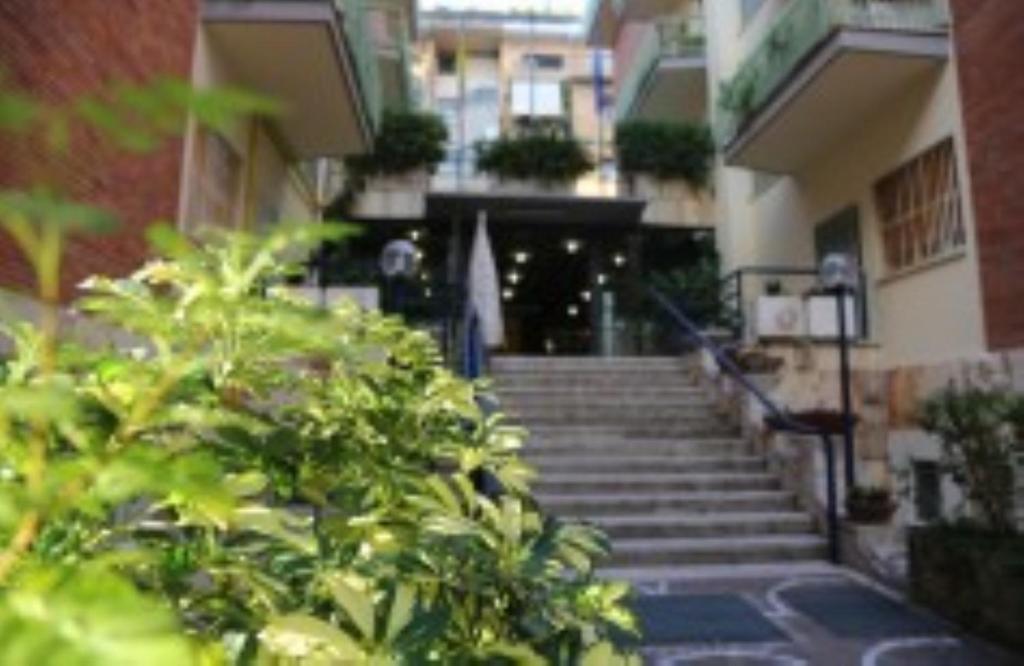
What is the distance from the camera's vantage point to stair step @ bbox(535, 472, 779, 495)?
394 inches

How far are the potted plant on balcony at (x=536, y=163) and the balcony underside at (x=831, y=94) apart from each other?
5425mm

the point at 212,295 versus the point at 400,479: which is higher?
the point at 212,295

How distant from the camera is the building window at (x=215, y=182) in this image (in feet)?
32.8

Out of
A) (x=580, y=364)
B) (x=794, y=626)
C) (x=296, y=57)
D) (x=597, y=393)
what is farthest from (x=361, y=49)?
(x=794, y=626)

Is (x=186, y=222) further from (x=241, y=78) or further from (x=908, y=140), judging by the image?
(x=908, y=140)

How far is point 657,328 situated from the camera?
18.2 meters

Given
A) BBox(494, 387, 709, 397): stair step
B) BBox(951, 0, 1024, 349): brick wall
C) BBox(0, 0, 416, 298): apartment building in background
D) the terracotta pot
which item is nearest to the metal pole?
the terracotta pot

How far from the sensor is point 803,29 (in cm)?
1261

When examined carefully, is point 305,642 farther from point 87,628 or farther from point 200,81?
point 200,81

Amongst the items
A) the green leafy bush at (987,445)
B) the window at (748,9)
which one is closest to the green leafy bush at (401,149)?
the window at (748,9)

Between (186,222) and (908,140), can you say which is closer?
(186,222)

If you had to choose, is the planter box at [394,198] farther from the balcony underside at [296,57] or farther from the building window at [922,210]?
the building window at [922,210]

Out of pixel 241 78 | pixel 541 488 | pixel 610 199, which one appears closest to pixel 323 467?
pixel 541 488

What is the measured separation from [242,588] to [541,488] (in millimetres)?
8662
